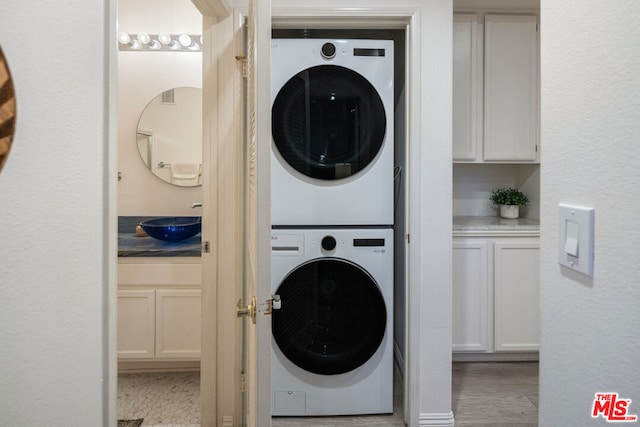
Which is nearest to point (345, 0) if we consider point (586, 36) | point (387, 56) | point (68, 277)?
point (387, 56)

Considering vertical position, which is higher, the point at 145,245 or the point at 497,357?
the point at 145,245

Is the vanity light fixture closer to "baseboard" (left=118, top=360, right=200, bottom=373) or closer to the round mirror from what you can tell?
the round mirror

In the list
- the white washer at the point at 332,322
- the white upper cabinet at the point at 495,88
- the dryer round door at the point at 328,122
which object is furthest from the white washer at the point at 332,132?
the white upper cabinet at the point at 495,88

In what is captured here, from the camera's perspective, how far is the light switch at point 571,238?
0.57 m

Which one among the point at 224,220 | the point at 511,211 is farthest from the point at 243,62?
the point at 511,211

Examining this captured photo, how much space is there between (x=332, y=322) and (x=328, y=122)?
105 centimetres

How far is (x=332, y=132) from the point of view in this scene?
1.83 meters

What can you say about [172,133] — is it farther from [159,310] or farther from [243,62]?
[159,310]

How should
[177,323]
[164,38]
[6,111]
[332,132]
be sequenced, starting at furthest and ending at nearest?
[164,38]
[177,323]
[332,132]
[6,111]

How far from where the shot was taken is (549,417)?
0.65 metres

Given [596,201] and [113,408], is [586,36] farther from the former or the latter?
[113,408]

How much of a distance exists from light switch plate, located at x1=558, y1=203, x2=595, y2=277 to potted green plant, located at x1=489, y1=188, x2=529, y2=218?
2.29 m

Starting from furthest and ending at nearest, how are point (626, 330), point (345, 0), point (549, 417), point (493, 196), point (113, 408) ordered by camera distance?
point (493, 196) < point (345, 0) < point (113, 408) < point (549, 417) < point (626, 330)

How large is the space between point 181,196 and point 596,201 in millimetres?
2482
